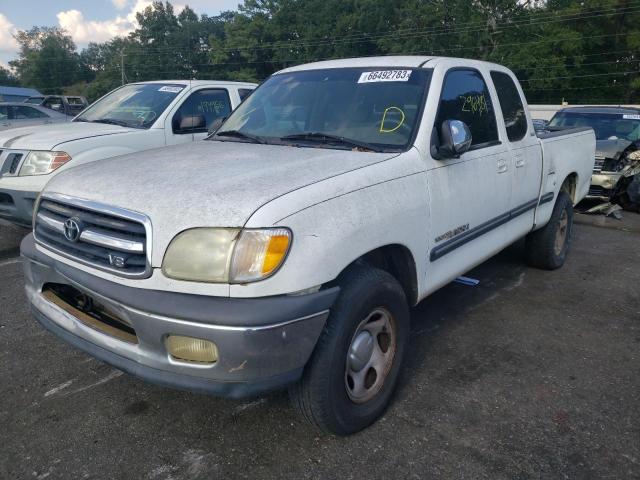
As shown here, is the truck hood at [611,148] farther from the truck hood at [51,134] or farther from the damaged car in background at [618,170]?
the truck hood at [51,134]

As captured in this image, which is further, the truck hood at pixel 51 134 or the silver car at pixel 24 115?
the silver car at pixel 24 115

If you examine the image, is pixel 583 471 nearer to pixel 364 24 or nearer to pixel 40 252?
pixel 40 252

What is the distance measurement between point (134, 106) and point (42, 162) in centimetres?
157

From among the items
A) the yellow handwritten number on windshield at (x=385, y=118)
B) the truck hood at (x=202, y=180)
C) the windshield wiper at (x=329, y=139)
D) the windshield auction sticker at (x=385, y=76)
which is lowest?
the truck hood at (x=202, y=180)

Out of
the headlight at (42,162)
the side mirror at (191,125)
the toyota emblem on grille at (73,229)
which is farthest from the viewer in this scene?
the side mirror at (191,125)

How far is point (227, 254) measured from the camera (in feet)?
7.18

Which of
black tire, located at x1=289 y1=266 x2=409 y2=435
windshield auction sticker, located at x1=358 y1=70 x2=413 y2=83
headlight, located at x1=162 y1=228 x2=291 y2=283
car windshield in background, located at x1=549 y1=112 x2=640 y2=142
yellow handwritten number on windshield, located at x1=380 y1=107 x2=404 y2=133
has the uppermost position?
windshield auction sticker, located at x1=358 y1=70 x2=413 y2=83

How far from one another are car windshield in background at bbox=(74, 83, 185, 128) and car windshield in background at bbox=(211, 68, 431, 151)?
2.85 metres

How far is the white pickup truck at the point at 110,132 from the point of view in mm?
5387

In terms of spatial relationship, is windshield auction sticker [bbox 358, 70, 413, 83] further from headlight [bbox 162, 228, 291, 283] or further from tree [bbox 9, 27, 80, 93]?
tree [bbox 9, 27, 80, 93]

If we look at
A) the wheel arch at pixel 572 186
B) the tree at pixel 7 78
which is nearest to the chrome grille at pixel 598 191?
the wheel arch at pixel 572 186

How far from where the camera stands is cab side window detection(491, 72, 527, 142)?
426 centimetres

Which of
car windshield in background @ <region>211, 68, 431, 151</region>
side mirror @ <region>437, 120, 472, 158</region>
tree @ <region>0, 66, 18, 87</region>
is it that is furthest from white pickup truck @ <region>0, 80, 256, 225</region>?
tree @ <region>0, 66, 18, 87</region>

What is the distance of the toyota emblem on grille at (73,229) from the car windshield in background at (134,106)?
3920 millimetres
